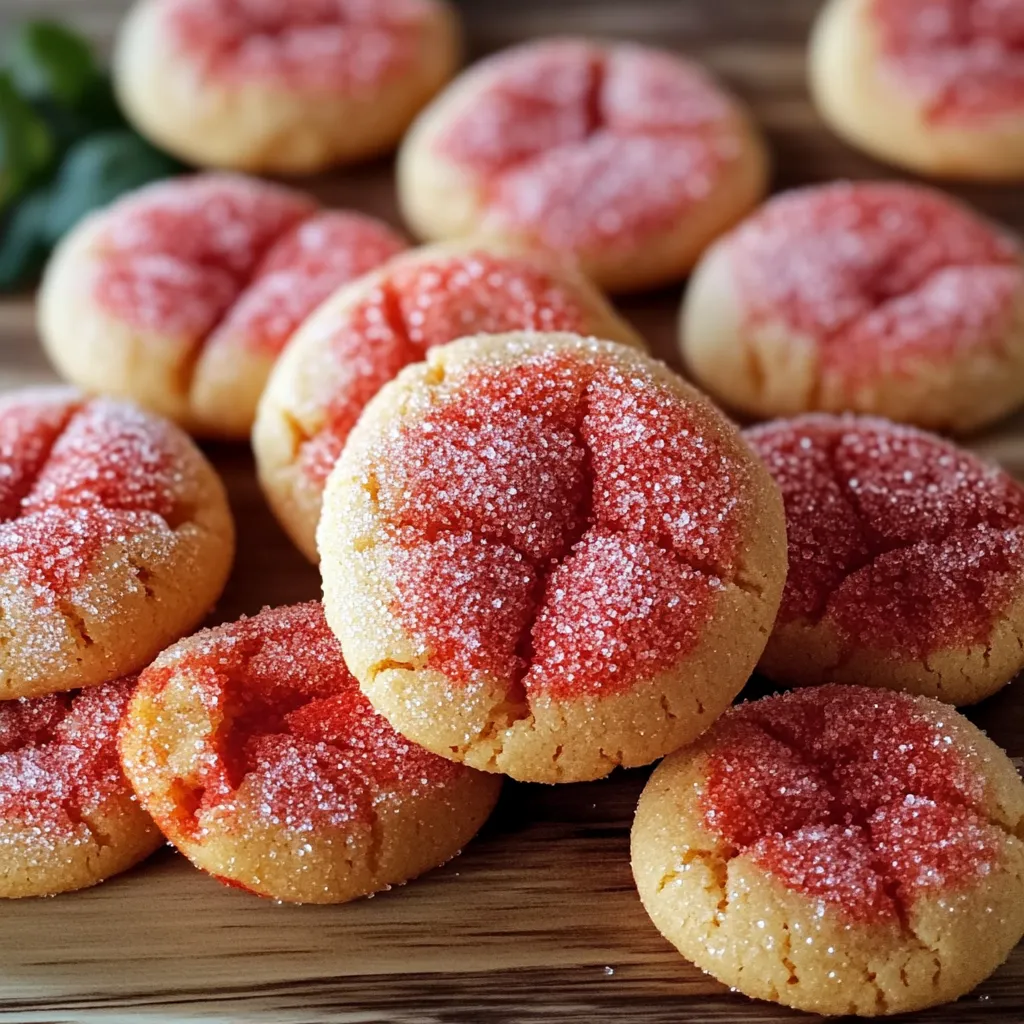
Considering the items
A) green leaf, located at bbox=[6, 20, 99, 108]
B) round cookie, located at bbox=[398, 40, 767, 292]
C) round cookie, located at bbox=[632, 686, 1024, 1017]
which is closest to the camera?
round cookie, located at bbox=[632, 686, 1024, 1017]

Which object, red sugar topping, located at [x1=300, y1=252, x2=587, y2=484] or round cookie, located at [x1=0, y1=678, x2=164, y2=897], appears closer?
round cookie, located at [x1=0, y1=678, x2=164, y2=897]

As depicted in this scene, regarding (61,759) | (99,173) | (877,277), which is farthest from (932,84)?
(61,759)

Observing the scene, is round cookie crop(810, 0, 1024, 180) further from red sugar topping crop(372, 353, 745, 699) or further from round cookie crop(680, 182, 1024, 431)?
red sugar topping crop(372, 353, 745, 699)

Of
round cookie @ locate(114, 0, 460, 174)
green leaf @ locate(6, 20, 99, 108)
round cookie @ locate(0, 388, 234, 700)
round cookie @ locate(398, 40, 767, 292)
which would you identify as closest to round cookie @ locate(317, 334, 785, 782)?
round cookie @ locate(0, 388, 234, 700)

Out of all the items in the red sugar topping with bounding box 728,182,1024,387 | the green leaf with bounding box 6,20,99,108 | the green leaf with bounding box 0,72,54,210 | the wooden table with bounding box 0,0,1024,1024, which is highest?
the green leaf with bounding box 6,20,99,108

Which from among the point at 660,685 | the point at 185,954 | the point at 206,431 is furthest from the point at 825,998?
the point at 206,431

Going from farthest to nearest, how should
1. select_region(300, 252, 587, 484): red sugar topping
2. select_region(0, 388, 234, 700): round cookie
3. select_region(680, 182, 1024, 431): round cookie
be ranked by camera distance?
select_region(680, 182, 1024, 431): round cookie → select_region(300, 252, 587, 484): red sugar topping → select_region(0, 388, 234, 700): round cookie

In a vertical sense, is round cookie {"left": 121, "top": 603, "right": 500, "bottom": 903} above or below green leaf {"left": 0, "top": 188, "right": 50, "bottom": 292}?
below
